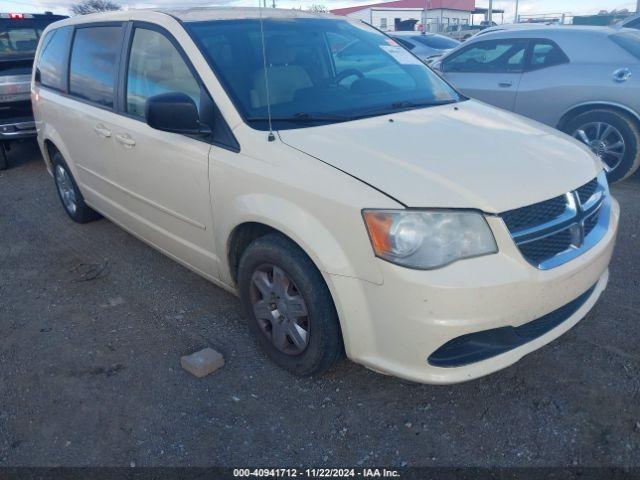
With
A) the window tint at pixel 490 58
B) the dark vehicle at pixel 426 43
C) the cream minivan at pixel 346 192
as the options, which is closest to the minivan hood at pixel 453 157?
the cream minivan at pixel 346 192

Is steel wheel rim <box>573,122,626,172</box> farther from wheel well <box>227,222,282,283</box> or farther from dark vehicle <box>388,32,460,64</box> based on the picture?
dark vehicle <box>388,32,460,64</box>

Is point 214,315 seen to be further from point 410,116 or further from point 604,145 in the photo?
point 604,145

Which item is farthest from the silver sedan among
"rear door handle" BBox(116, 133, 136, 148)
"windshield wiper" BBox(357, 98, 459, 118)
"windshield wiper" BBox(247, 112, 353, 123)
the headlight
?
"rear door handle" BBox(116, 133, 136, 148)

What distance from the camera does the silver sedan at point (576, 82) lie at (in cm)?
557

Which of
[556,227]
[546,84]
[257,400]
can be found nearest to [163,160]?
[257,400]

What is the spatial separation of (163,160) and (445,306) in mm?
1975

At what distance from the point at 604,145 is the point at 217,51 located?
444 centimetres

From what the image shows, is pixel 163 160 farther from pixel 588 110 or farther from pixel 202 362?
pixel 588 110

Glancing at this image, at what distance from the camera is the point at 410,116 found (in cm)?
308

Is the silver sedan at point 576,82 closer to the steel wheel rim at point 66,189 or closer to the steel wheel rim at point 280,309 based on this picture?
the steel wheel rim at point 280,309

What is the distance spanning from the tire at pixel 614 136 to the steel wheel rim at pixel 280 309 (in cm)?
442

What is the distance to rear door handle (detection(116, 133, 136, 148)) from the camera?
11.7ft

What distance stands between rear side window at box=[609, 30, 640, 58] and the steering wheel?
3.73m

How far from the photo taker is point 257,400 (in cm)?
276
